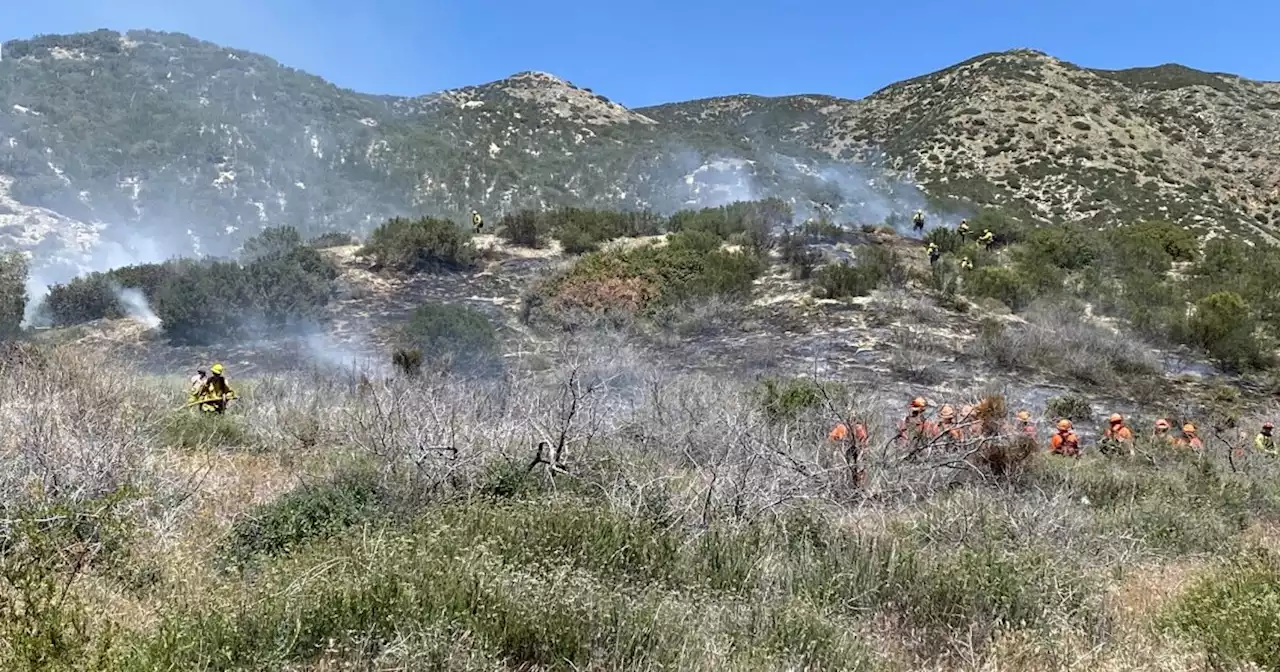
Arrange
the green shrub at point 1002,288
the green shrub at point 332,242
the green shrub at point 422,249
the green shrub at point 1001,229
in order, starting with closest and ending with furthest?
the green shrub at point 1002,288, the green shrub at point 422,249, the green shrub at point 332,242, the green shrub at point 1001,229

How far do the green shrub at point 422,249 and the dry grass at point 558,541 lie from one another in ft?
39.2

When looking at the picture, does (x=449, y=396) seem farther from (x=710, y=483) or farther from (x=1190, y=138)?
(x=1190, y=138)

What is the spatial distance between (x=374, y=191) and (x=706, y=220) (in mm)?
17484

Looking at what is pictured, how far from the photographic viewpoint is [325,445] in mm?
7301

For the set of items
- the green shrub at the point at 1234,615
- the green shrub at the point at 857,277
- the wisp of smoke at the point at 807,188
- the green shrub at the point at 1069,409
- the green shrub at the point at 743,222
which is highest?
the wisp of smoke at the point at 807,188

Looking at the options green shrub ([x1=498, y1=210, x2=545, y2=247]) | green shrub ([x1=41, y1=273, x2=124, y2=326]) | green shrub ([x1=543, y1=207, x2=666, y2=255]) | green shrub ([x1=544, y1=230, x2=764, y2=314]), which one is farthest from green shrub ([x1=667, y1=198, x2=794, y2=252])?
green shrub ([x1=41, y1=273, x2=124, y2=326])

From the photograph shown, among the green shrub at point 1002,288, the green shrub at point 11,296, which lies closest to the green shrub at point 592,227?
the green shrub at point 1002,288

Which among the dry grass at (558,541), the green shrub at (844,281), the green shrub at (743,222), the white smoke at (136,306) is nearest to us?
the dry grass at (558,541)

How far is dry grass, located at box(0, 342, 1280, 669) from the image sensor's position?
3.26m

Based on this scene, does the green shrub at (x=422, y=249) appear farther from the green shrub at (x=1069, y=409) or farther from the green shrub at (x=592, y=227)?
the green shrub at (x=1069, y=409)

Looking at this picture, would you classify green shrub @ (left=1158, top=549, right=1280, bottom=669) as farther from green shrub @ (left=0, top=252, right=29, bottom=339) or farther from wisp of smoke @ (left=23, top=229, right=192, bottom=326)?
wisp of smoke @ (left=23, top=229, right=192, bottom=326)

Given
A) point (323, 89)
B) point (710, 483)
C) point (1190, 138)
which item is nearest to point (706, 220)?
point (710, 483)

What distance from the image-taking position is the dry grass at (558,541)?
128 inches

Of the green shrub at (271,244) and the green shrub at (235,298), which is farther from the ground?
the green shrub at (271,244)
